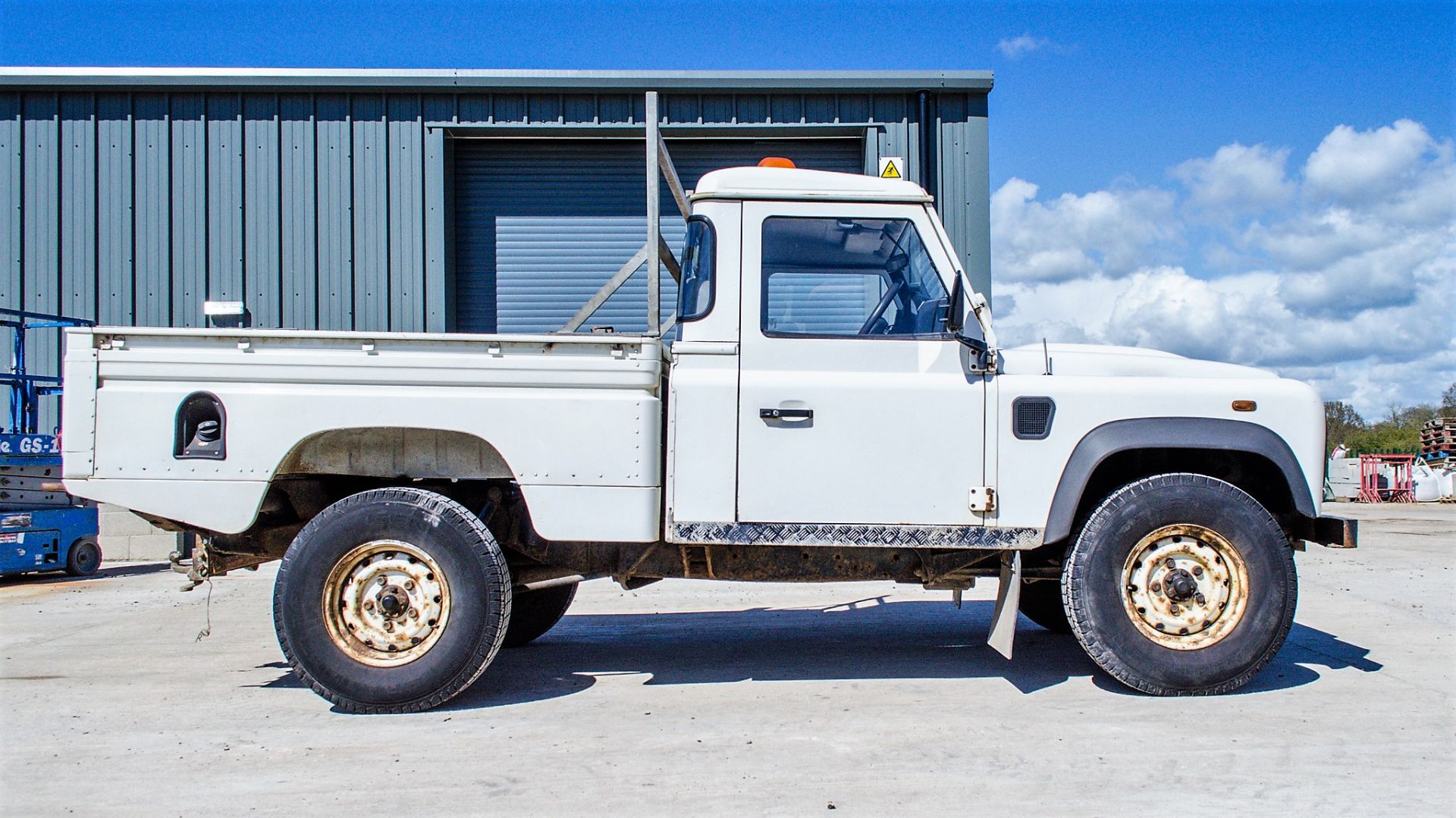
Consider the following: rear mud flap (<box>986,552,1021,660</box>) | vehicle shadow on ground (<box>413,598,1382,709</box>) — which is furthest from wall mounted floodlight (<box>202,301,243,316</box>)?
rear mud flap (<box>986,552,1021,660</box>)

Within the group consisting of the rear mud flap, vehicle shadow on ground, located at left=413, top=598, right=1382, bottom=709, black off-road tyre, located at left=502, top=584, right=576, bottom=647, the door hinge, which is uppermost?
the door hinge

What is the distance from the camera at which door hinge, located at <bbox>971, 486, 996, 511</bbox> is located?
451 cm

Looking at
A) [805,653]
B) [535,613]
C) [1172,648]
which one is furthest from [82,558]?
[1172,648]

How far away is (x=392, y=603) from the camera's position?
14.5 ft

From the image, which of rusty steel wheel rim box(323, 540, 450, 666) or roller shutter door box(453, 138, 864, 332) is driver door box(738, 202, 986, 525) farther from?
roller shutter door box(453, 138, 864, 332)

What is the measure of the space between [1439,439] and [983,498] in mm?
33373

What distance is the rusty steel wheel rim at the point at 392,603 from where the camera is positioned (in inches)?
175

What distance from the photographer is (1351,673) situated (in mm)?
5039

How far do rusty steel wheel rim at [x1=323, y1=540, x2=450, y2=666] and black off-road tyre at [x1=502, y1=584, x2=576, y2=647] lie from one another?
4.61ft

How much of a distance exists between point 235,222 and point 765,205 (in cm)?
971

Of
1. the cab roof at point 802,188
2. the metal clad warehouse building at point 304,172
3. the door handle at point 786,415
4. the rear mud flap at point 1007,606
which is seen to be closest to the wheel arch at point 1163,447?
the rear mud flap at point 1007,606

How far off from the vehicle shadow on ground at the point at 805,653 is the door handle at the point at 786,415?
1.44m

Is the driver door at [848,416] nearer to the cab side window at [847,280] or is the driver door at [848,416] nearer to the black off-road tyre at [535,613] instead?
the cab side window at [847,280]

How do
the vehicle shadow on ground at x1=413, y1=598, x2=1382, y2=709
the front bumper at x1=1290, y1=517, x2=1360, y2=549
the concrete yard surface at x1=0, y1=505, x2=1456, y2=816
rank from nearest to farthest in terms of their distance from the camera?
the concrete yard surface at x1=0, y1=505, x2=1456, y2=816
the front bumper at x1=1290, y1=517, x2=1360, y2=549
the vehicle shadow on ground at x1=413, y1=598, x2=1382, y2=709
